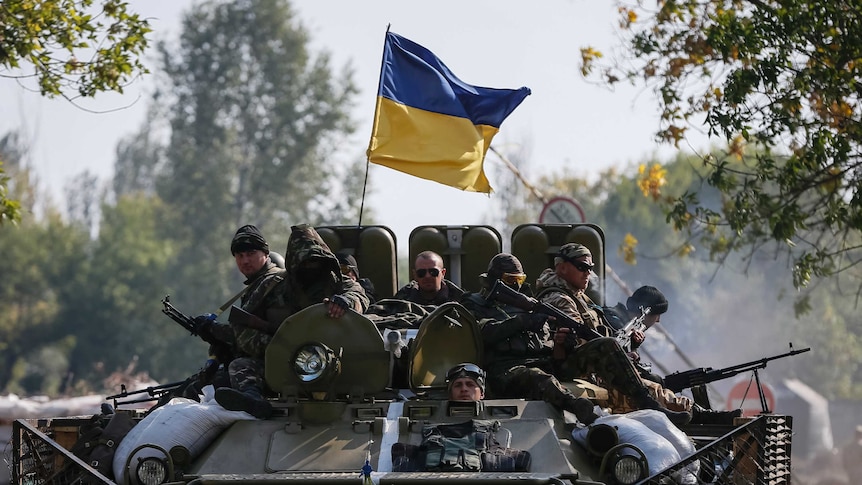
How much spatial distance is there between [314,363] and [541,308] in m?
1.86

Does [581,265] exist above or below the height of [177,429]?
above

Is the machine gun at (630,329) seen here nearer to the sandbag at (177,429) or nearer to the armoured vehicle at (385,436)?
the armoured vehicle at (385,436)

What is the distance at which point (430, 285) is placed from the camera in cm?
1312

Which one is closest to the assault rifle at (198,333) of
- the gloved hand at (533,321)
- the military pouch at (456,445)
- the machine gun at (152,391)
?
the machine gun at (152,391)

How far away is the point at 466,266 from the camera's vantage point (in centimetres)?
1534

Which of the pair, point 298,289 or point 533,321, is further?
point 298,289

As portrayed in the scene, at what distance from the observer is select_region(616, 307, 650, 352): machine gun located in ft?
42.5

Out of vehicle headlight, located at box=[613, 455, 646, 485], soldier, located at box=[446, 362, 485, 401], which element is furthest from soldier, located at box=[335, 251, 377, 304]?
vehicle headlight, located at box=[613, 455, 646, 485]

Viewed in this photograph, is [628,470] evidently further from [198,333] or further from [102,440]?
[198,333]

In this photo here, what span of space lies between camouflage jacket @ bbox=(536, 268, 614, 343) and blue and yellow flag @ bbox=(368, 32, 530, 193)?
2427 mm

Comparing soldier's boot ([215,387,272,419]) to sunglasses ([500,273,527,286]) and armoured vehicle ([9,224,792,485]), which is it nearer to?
armoured vehicle ([9,224,792,485])

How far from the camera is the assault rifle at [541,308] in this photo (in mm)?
11612

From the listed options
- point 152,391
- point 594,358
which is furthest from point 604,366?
point 152,391

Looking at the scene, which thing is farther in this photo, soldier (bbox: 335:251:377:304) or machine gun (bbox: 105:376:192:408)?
soldier (bbox: 335:251:377:304)
